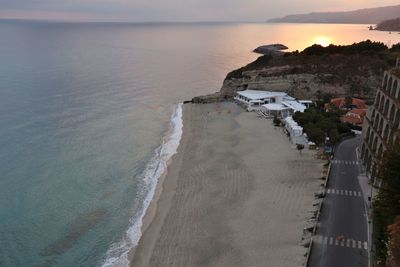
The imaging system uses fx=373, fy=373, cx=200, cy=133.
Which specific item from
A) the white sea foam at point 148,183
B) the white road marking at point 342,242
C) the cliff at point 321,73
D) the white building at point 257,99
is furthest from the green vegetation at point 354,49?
the white road marking at point 342,242

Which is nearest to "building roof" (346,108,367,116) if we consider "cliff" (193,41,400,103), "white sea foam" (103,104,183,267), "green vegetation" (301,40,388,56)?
"cliff" (193,41,400,103)

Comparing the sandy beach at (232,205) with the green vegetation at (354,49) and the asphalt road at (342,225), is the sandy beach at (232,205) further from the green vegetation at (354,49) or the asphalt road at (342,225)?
the green vegetation at (354,49)

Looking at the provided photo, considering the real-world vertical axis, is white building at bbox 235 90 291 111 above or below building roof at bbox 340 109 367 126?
below

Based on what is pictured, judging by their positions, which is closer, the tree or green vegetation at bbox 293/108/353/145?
the tree

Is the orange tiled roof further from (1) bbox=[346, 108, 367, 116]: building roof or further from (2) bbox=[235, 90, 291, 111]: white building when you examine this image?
(2) bbox=[235, 90, 291, 111]: white building

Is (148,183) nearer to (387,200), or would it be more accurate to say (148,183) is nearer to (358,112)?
(387,200)

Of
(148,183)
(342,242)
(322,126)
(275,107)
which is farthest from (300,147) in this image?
(275,107)

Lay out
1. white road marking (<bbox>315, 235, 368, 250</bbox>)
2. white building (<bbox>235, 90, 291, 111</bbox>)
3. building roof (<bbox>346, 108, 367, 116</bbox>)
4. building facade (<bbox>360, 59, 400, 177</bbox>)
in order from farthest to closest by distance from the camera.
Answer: white building (<bbox>235, 90, 291, 111</bbox>)
building roof (<bbox>346, 108, 367, 116</bbox>)
building facade (<bbox>360, 59, 400, 177</bbox>)
white road marking (<bbox>315, 235, 368, 250</bbox>)
